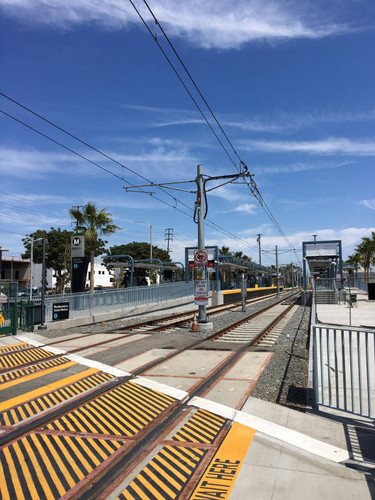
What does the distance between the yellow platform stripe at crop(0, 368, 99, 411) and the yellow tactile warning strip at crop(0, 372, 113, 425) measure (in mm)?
92

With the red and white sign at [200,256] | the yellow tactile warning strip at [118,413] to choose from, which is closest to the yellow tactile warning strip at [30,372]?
the yellow tactile warning strip at [118,413]

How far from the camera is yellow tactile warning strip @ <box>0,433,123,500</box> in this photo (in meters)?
3.77

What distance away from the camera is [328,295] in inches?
1241

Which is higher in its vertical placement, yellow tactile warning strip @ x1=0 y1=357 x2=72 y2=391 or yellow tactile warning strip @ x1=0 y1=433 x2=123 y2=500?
yellow tactile warning strip @ x1=0 y1=433 x2=123 y2=500

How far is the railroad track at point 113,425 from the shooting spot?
4.07 meters

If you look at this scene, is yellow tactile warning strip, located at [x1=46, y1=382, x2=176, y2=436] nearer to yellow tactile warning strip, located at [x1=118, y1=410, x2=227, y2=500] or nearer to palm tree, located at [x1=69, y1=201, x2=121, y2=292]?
yellow tactile warning strip, located at [x1=118, y1=410, x2=227, y2=500]

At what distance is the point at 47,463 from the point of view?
427 cm

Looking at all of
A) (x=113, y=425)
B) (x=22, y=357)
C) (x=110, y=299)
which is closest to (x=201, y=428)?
(x=113, y=425)

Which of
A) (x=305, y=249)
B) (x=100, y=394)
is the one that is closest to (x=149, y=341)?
(x=100, y=394)

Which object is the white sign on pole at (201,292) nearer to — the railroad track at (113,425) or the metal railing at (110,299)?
the metal railing at (110,299)

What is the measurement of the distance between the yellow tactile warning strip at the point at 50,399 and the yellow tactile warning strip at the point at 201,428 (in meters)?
2.41

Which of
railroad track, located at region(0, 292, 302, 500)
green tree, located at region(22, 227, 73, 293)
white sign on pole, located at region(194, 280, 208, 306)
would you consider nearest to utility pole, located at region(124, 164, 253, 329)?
white sign on pole, located at region(194, 280, 208, 306)

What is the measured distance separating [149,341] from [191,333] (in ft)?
8.50

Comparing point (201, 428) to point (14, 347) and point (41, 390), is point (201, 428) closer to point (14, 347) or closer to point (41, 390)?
point (41, 390)
